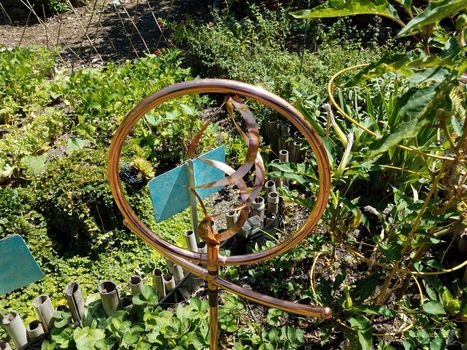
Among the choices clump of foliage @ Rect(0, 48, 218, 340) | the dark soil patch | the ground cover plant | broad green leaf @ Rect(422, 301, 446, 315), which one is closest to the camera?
the ground cover plant

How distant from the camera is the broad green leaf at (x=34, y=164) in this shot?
3.15 m

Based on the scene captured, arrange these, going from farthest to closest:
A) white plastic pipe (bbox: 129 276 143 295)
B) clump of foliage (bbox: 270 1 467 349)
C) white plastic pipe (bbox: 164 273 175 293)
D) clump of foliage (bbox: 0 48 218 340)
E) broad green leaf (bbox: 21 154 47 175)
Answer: broad green leaf (bbox: 21 154 47 175) < clump of foliage (bbox: 0 48 218 340) < white plastic pipe (bbox: 164 273 175 293) < white plastic pipe (bbox: 129 276 143 295) < clump of foliage (bbox: 270 1 467 349)

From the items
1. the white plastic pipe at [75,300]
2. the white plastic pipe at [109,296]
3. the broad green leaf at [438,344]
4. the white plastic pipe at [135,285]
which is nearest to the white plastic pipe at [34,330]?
the white plastic pipe at [75,300]

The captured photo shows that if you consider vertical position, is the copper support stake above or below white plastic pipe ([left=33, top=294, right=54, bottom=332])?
above

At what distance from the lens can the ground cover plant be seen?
52.4 inches

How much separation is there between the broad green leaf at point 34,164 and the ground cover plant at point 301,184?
1 cm

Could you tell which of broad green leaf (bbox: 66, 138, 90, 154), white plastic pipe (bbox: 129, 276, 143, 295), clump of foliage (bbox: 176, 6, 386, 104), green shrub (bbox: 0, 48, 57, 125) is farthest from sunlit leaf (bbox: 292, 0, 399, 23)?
green shrub (bbox: 0, 48, 57, 125)

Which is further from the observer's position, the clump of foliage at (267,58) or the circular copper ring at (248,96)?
the clump of foliage at (267,58)

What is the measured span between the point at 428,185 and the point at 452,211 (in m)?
0.86

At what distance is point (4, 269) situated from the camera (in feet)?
5.57

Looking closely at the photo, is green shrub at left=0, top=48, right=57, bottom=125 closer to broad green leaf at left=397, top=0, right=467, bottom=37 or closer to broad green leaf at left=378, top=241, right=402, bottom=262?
broad green leaf at left=378, top=241, right=402, bottom=262

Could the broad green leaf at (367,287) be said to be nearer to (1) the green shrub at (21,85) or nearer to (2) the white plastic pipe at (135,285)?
(2) the white plastic pipe at (135,285)

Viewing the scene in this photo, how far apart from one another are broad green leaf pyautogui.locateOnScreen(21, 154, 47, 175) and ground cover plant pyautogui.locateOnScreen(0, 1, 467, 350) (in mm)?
11

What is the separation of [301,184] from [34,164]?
6.17 ft
